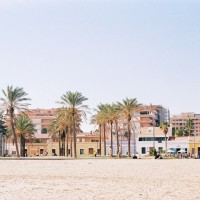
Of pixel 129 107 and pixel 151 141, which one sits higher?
pixel 129 107

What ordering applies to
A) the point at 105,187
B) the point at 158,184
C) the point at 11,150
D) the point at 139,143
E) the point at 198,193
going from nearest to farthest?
the point at 198,193, the point at 105,187, the point at 158,184, the point at 139,143, the point at 11,150

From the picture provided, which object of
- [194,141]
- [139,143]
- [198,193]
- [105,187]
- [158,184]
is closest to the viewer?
[198,193]

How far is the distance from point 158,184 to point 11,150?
99.3 metres

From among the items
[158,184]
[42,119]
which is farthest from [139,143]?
[158,184]

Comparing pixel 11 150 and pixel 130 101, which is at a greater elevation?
pixel 130 101

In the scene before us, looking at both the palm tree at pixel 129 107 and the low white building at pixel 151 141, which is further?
the low white building at pixel 151 141

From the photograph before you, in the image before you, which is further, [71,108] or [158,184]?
[71,108]

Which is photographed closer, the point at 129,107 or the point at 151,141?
the point at 129,107

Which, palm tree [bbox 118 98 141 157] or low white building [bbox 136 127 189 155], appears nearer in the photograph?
palm tree [bbox 118 98 141 157]

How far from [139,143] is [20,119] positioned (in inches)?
1153

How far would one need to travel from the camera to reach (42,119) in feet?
533

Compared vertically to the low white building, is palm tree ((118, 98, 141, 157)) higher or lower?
higher

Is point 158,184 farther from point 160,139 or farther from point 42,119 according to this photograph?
point 42,119

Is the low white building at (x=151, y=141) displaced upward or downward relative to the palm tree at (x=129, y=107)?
downward
